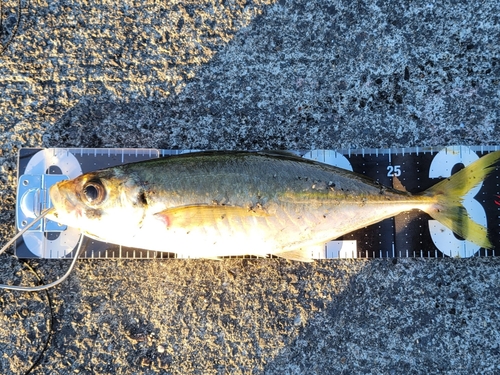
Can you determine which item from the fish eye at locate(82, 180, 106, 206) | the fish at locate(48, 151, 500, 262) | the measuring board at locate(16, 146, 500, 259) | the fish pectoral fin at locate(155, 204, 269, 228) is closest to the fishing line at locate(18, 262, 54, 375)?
the measuring board at locate(16, 146, 500, 259)

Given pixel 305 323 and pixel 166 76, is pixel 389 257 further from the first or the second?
pixel 166 76

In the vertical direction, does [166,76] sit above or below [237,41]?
below

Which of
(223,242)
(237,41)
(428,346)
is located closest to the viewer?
(223,242)

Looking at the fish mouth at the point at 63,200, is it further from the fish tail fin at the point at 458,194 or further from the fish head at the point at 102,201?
the fish tail fin at the point at 458,194

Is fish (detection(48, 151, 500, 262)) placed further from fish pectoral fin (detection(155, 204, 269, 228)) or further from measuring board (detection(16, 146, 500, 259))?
measuring board (detection(16, 146, 500, 259))

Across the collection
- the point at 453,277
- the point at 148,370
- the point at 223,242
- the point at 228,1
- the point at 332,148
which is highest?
the point at 228,1

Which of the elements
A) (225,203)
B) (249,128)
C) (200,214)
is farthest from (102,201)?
(249,128)

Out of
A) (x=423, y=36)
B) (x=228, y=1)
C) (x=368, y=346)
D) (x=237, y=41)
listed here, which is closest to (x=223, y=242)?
(x=368, y=346)
